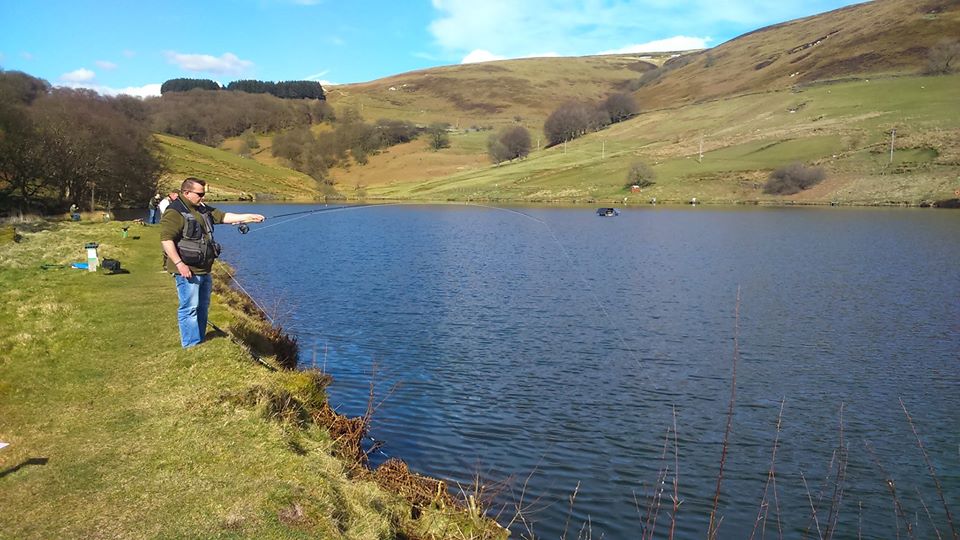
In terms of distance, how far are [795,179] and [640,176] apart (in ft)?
71.4

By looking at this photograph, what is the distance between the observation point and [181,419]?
8.43 m

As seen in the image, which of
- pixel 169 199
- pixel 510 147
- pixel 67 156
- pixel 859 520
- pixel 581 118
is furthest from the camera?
pixel 581 118

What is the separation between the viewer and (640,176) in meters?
103

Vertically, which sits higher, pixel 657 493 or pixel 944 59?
pixel 944 59

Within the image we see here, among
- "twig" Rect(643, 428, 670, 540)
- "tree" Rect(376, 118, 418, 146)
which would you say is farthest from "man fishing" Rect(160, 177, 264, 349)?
"tree" Rect(376, 118, 418, 146)

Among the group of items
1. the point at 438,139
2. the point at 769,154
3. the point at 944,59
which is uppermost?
the point at 944,59

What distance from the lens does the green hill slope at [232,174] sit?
117 meters

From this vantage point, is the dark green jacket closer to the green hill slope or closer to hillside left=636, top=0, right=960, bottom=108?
the green hill slope

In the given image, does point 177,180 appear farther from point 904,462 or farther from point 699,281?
point 904,462

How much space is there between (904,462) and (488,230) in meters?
46.4

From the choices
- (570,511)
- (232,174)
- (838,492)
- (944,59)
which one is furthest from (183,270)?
(944,59)

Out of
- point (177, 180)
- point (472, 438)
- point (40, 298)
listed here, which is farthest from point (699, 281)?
point (177, 180)

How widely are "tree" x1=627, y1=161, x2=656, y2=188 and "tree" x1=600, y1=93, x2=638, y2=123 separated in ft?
263

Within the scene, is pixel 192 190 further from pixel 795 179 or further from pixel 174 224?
pixel 795 179
